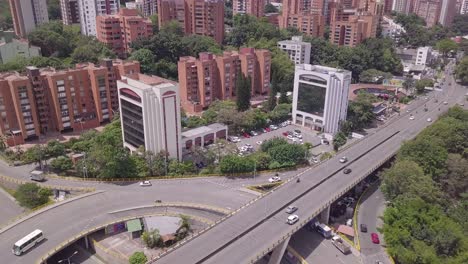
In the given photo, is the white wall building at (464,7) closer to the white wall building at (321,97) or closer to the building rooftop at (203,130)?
the white wall building at (321,97)

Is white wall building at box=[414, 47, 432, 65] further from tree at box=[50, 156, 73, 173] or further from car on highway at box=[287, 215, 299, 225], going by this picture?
tree at box=[50, 156, 73, 173]

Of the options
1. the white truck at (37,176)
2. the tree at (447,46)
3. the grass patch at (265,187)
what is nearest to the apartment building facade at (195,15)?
the white truck at (37,176)

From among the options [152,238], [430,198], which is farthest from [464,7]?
[152,238]

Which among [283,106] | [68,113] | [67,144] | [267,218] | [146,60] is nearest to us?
[267,218]

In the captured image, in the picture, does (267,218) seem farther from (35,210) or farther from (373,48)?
(373,48)

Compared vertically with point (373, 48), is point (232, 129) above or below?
below

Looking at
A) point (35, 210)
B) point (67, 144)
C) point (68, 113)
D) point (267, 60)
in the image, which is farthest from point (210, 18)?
point (35, 210)

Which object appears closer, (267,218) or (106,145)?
(267,218)
